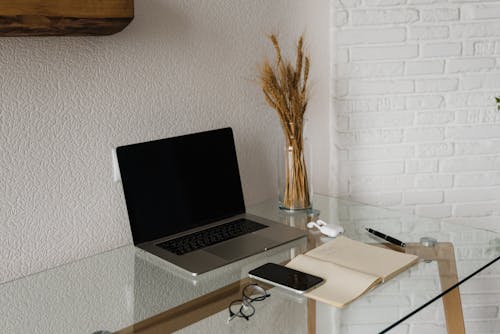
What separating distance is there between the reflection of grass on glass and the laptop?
0.13 metres

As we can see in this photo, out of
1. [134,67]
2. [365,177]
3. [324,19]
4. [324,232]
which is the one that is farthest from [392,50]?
[134,67]

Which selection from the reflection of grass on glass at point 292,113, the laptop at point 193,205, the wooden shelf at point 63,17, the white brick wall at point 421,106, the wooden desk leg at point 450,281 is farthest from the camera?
the white brick wall at point 421,106

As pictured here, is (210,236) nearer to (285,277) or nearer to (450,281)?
(285,277)

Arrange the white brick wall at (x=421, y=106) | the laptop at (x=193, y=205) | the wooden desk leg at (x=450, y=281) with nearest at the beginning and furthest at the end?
the wooden desk leg at (x=450, y=281)
the laptop at (x=193, y=205)
the white brick wall at (x=421, y=106)

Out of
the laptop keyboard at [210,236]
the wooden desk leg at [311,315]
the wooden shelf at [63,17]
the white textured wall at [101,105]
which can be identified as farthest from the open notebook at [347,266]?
the wooden shelf at [63,17]

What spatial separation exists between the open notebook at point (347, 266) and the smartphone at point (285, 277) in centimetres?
2

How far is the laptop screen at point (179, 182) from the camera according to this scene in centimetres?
138

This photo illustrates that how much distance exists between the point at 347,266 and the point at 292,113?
Answer: 0.49 metres

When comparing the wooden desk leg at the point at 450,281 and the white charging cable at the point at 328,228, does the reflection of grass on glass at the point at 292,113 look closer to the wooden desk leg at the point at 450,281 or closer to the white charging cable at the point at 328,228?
the white charging cable at the point at 328,228

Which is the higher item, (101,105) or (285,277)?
(101,105)

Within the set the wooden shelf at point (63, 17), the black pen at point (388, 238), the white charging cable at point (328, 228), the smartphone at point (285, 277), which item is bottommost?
the smartphone at point (285, 277)

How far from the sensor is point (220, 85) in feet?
5.37

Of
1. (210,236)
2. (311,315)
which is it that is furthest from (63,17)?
(311,315)

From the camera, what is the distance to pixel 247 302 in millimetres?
1177
